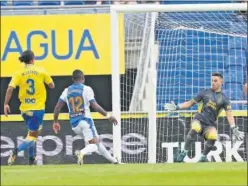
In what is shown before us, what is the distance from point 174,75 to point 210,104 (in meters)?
3.19

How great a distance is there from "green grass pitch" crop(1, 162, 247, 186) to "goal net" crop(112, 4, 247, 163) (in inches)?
226

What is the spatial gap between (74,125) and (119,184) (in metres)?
5.16

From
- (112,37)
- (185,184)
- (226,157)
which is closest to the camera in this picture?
(185,184)

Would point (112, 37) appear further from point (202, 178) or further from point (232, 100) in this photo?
point (202, 178)

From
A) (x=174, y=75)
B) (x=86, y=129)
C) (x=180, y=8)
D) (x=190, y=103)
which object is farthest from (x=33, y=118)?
(x=174, y=75)

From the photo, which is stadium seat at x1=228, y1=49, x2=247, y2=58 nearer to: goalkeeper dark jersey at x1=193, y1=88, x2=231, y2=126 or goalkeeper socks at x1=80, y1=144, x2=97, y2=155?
goalkeeper dark jersey at x1=193, y1=88, x2=231, y2=126

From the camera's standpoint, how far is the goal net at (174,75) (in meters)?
17.8

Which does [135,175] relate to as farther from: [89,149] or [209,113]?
[209,113]

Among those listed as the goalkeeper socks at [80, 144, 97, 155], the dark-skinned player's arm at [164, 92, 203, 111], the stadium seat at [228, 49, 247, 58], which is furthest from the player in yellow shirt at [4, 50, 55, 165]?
the stadium seat at [228, 49, 247, 58]

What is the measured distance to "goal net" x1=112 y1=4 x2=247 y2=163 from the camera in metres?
17.8

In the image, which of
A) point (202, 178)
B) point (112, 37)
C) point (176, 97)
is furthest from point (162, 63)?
→ point (202, 178)

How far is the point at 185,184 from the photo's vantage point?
9.64 metres

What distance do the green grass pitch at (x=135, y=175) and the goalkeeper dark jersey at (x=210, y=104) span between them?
365 cm

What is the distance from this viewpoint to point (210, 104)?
15.5 m
